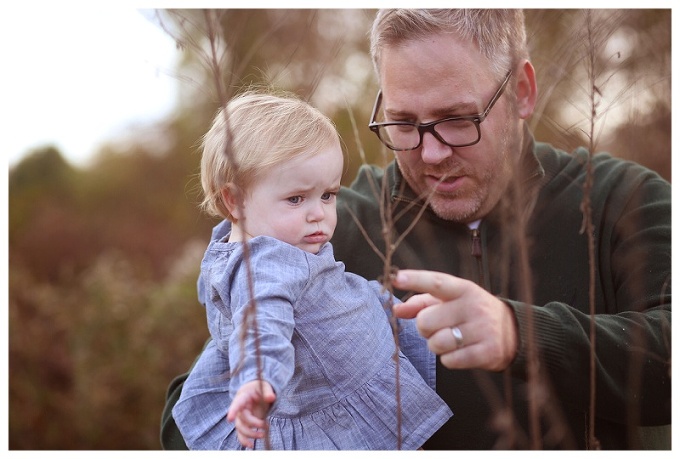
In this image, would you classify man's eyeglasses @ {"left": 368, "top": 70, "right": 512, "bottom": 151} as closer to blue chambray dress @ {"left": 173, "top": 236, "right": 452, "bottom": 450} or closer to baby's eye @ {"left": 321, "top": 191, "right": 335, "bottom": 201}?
baby's eye @ {"left": 321, "top": 191, "right": 335, "bottom": 201}

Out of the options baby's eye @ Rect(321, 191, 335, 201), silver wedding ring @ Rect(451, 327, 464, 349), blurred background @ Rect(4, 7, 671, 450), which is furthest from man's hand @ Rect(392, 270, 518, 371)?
blurred background @ Rect(4, 7, 671, 450)

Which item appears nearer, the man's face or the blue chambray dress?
the blue chambray dress

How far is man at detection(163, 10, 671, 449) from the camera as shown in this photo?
216cm

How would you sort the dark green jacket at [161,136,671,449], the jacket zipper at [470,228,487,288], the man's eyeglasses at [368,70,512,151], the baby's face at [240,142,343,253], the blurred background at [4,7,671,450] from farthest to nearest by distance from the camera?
the blurred background at [4,7,671,450]
the jacket zipper at [470,228,487,288]
the man's eyeglasses at [368,70,512,151]
the baby's face at [240,142,343,253]
the dark green jacket at [161,136,671,449]

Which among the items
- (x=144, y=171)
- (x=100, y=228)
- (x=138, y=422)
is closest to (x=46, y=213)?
(x=100, y=228)

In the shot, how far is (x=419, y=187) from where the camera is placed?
2562 mm

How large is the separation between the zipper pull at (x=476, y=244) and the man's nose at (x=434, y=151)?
11.1 inches

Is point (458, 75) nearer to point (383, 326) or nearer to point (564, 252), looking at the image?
point (564, 252)

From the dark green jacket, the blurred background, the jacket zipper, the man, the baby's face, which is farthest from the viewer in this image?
the blurred background

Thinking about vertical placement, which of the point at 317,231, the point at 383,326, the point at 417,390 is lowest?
the point at 417,390

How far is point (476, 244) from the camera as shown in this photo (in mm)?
2459

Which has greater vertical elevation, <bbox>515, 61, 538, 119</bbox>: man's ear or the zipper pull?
<bbox>515, 61, 538, 119</bbox>: man's ear
